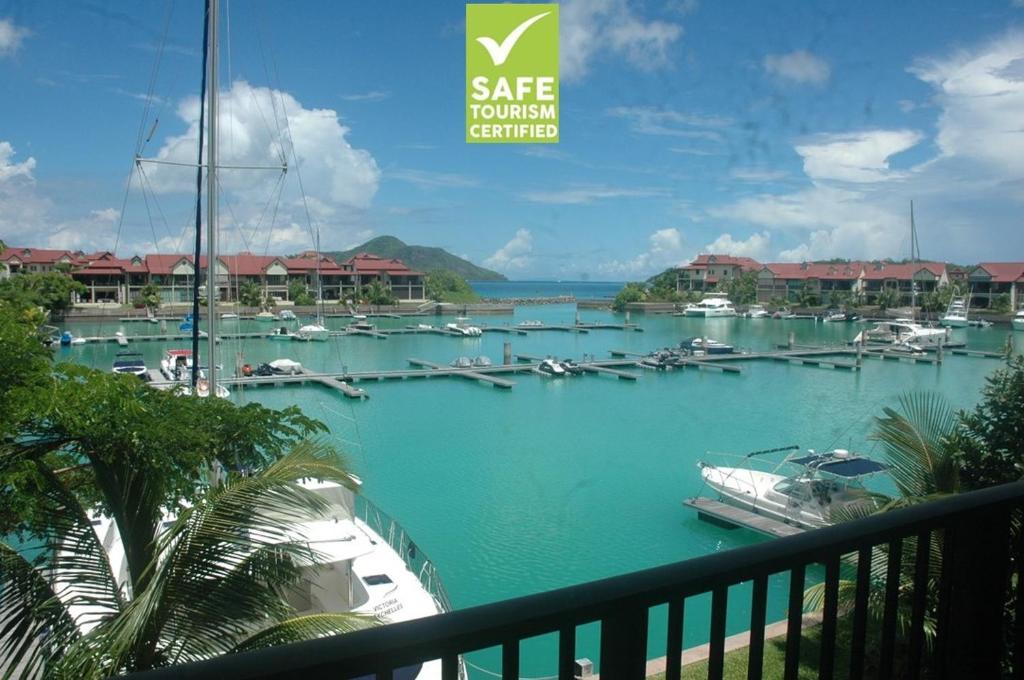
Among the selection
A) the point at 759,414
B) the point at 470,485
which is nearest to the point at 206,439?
the point at 470,485

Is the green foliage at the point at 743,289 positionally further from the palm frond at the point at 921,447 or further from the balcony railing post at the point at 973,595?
the balcony railing post at the point at 973,595

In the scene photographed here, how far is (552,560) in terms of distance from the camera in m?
14.2

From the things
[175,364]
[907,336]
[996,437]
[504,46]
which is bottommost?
[175,364]

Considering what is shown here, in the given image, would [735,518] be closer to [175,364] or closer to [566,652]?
[566,652]

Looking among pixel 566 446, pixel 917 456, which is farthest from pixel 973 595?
pixel 566 446

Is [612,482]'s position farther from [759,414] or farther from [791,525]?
[759,414]

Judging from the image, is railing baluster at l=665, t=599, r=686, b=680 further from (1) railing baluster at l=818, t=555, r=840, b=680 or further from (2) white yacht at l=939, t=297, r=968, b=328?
(2) white yacht at l=939, t=297, r=968, b=328

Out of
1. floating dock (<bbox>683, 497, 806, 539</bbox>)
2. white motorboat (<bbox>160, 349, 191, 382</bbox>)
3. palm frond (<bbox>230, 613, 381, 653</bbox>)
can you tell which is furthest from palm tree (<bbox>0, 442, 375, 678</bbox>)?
white motorboat (<bbox>160, 349, 191, 382</bbox>)

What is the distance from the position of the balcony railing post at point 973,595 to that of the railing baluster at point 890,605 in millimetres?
177

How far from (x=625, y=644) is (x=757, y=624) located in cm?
34

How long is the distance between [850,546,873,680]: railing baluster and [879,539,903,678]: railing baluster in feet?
0.15

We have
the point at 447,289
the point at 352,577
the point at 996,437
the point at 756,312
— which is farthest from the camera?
the point at 447,289

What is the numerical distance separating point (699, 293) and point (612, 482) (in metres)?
72.4

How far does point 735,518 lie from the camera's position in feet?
49.1
